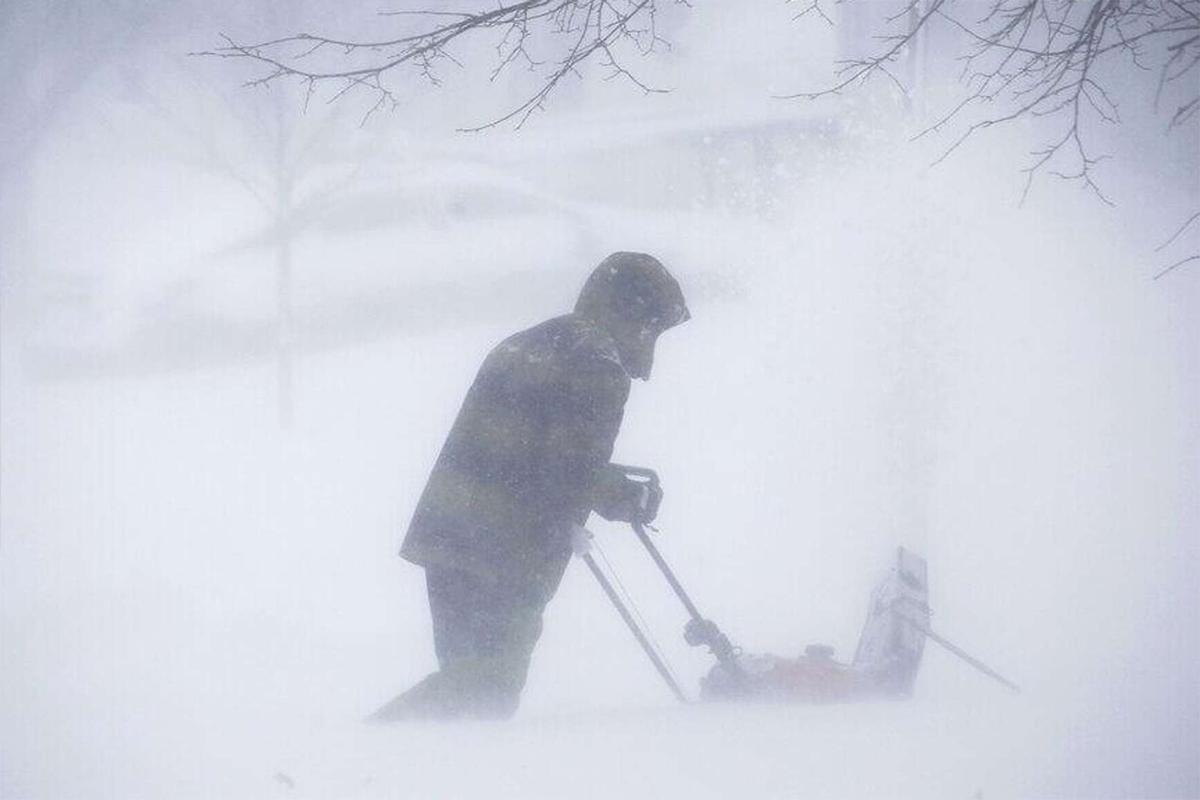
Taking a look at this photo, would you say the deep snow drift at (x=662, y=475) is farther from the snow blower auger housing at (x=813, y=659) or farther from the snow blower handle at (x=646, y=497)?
the snow blower handle at (x=646, y=497)

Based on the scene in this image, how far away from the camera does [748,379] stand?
27.7ft

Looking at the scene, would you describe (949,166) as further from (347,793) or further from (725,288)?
(347,793)

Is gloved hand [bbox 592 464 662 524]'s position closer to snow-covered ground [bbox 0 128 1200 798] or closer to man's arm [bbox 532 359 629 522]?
man's arm [bbox 532 359 629 522]

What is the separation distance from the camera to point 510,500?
243cm

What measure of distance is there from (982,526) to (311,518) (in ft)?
16.0

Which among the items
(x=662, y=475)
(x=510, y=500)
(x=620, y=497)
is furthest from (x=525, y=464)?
(x=662, y=475)

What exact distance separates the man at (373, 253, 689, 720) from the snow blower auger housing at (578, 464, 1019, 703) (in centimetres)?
16

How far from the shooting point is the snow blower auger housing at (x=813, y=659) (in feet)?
9.02

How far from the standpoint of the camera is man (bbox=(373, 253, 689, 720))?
2414mm

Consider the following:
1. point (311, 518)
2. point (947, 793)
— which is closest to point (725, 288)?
point (311, 518)

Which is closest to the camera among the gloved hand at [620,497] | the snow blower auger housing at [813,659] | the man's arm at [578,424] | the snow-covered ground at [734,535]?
the snow-covered ground at [734,535]

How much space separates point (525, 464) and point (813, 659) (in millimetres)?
1426

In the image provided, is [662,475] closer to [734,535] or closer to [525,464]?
[734,535]

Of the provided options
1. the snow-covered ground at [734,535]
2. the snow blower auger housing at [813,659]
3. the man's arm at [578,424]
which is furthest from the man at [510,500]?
the snow-covered ground at [734,535]
